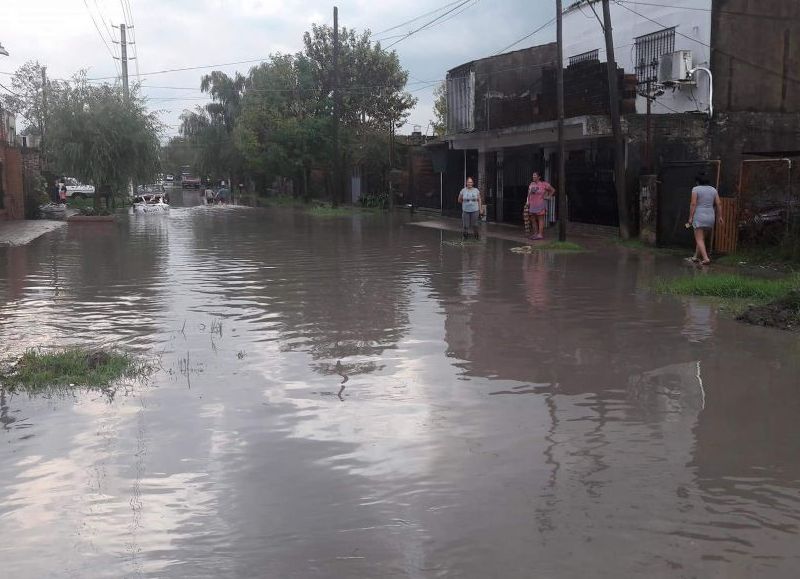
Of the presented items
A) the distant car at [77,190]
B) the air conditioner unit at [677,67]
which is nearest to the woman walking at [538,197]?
the air conditioner unit at [677,67]

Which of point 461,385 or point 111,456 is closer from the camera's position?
point 111,456

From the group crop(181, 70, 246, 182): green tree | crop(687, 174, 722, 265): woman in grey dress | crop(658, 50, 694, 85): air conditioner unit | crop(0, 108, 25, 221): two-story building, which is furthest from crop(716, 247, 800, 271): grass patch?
crop(181, 70, 246, 182): green tree

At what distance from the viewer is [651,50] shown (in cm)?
2350

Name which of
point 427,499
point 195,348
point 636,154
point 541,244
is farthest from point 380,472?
point 636,154

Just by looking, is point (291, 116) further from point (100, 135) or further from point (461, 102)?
point (461, 102)

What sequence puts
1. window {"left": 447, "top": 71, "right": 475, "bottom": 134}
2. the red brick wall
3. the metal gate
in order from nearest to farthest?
the metal gate, window {"left": 447, "top": 71, "right": 475, "bottom": 134}, the red brick wall

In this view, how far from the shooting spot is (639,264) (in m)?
16.0

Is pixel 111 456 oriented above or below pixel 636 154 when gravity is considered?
below

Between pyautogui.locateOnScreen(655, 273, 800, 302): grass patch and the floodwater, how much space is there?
650 millimetres

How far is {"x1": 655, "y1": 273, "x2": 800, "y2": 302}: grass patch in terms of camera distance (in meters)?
11.1

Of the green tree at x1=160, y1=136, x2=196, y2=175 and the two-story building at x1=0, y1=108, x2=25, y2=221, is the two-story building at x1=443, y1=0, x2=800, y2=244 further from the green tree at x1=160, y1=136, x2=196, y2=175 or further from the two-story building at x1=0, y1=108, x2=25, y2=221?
the green tree at x1=160, y1=136, x2=196, y2=175

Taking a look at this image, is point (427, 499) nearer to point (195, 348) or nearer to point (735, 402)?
point (735, 402)

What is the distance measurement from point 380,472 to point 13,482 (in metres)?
2.05

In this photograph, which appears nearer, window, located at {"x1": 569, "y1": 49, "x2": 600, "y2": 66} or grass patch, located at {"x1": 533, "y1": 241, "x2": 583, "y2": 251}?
grass patch, located at {"x1": 533, "y1": 241, "x2": 583, "y2": 251}
